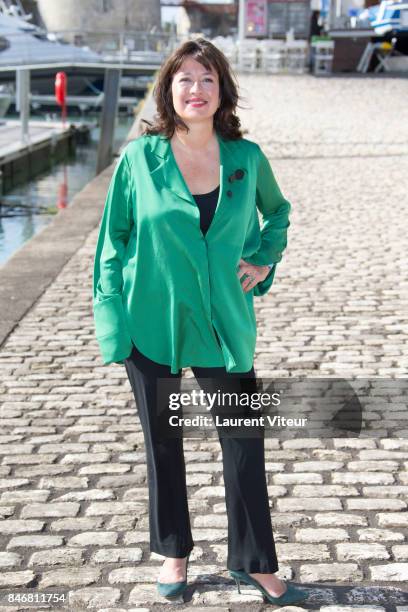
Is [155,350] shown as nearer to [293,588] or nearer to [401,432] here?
[293,588]

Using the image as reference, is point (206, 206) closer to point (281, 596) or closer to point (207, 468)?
point (281, 596)

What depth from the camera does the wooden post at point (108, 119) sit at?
89.7 ft

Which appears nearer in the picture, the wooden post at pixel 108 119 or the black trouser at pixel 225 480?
the black trouser at pixel 225 480

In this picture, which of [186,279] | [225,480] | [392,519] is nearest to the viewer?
[186,279]

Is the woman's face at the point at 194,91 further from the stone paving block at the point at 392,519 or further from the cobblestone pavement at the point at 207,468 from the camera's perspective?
the stone paving block at the point at 392,519

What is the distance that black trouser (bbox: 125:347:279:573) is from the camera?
3.25m

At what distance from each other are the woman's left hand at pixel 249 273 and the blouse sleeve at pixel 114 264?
1.18 ft

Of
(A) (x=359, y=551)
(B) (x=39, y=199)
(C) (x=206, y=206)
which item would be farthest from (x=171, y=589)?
(B) (x=39, y=199)

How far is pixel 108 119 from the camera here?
29.9m

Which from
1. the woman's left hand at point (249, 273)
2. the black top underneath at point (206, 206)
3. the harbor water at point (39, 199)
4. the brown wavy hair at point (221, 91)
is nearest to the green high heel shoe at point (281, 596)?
the woman's left hand at point (249, 273)

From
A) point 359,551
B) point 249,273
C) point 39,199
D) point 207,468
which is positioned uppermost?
point 249,273

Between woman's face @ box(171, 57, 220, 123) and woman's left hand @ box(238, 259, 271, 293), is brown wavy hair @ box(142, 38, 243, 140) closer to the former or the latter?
woman's face @ box(171, 57, 220, 123)

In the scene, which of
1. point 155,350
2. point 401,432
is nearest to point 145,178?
point 155,350

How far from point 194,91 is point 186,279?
560mm
